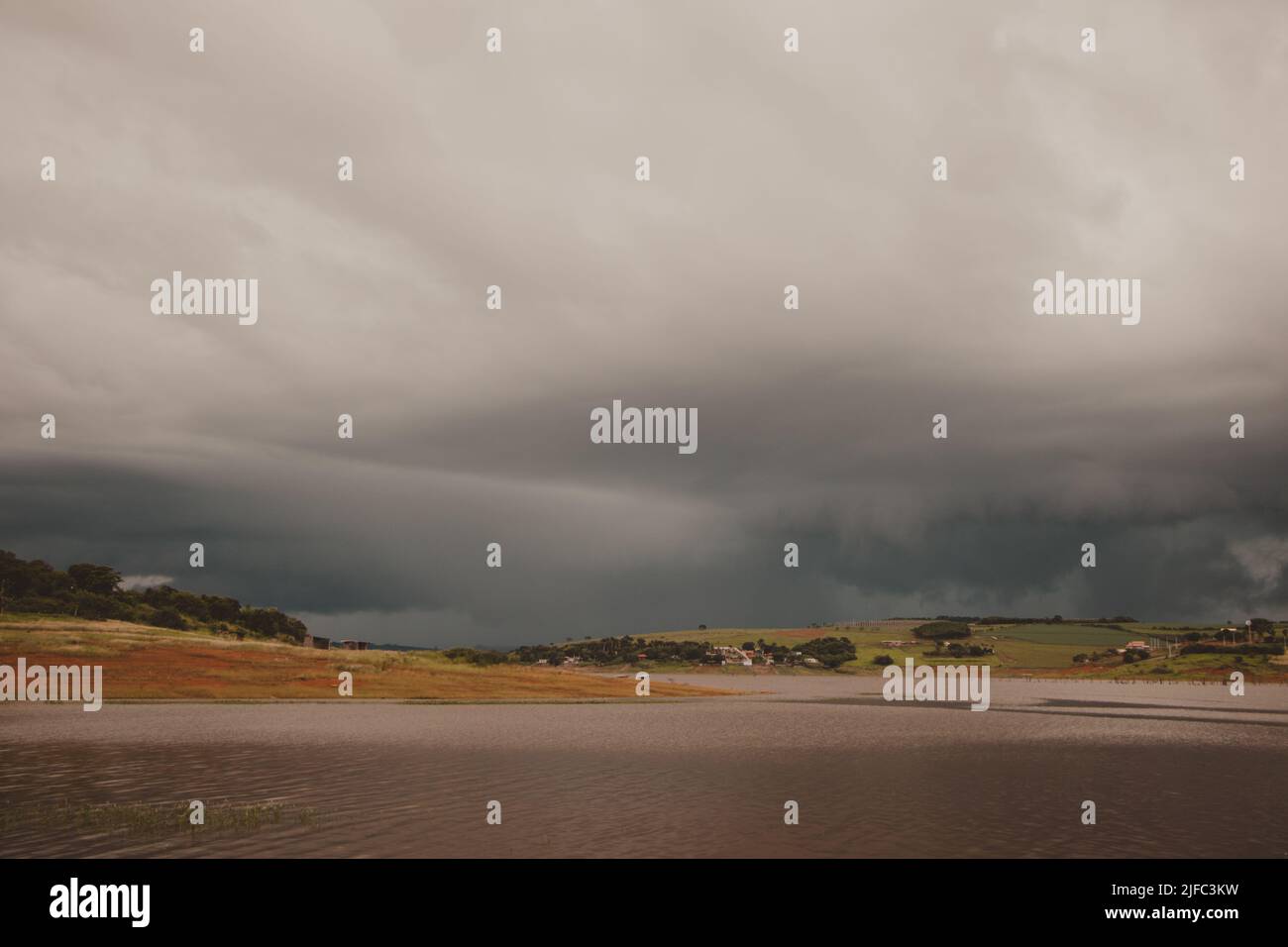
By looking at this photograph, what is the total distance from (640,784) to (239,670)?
9027 cm

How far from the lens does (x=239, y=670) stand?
116m

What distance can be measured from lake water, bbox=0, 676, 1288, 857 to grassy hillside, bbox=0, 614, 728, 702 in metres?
22.0

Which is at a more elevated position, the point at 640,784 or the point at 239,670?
the point at 640,784

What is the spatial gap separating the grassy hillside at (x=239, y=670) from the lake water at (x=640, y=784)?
2199 centimetres

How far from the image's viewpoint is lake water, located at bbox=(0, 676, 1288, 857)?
31.1 meters

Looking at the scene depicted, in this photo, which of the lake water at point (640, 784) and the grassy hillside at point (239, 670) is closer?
the lake water at point (640, 784)

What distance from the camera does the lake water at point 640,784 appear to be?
31.1 m

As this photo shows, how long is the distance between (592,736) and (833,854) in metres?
42.9

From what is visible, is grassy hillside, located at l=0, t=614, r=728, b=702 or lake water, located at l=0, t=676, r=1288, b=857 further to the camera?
grassy hillside, located at l=0, t=614, r=728, b=702

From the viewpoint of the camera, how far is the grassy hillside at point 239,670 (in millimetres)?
107000

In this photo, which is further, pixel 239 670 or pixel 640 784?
pixel 239 670
